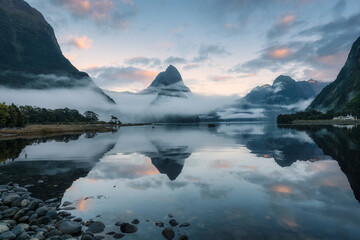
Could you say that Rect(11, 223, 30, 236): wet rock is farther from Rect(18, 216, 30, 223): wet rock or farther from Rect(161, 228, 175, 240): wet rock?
Rect(161, 228, 175, 240): wet rock

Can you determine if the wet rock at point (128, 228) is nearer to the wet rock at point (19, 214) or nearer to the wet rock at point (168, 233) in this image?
the wet rock at point (168, 233)

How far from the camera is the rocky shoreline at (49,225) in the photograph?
12.2 metres

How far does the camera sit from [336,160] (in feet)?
113

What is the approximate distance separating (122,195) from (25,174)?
16545mm

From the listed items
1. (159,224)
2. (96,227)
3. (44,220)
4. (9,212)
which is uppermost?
(9,212)

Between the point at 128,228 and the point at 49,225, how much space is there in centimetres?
486

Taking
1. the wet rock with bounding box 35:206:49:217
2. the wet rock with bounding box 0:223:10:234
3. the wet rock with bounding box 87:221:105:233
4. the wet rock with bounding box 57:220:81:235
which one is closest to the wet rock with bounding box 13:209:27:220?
the wet rock with bounding box 35:206:49:217

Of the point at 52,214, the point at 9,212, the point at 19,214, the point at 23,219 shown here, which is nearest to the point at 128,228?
the point at 52,214

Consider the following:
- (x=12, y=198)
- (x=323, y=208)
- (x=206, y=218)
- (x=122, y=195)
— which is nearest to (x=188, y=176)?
(x=122, y=195)

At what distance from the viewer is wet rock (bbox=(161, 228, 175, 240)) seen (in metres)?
12.6

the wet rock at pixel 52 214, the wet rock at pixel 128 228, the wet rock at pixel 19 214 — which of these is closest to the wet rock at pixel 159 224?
the wet rock at pixel 128 228

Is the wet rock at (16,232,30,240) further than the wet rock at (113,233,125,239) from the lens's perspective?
No

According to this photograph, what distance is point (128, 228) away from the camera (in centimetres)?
1345

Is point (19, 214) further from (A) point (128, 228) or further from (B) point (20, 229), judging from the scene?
(A) point (128, 228)
